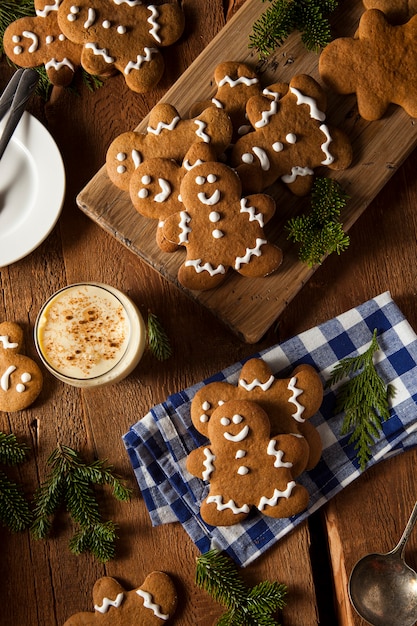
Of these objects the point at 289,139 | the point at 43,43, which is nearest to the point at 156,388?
the point at 289,139

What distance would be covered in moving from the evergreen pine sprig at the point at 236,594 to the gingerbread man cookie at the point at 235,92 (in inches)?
37.9

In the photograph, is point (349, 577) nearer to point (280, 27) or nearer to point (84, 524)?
point (84, 524)

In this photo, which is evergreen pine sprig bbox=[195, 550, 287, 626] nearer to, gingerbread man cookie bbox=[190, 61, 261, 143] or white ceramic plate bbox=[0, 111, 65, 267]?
white ceramic plate bbox=[0, 111, 65, 267]

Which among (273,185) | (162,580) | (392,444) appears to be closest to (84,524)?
(162,580)

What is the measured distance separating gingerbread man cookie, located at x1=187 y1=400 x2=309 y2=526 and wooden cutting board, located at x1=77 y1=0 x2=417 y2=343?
7.8 inches

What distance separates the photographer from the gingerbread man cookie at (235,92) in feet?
5.90

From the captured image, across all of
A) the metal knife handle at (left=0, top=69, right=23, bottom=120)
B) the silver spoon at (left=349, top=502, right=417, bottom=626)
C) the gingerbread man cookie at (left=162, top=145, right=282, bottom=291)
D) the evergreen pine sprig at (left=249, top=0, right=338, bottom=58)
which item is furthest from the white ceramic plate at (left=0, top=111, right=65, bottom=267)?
the silver spoon at (left=349, top=502, right=417, bottom=626)

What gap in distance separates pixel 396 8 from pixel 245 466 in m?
1.09

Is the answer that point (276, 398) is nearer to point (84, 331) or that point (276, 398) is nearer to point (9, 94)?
point (84, 331)

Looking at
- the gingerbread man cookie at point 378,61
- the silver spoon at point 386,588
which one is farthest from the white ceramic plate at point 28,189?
the silver spoon at point 386,588

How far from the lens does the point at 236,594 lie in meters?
1.79

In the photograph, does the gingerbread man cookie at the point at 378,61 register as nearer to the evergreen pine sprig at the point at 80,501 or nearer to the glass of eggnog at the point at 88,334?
the glass of eggnog at the point at 88,334

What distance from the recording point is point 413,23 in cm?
178

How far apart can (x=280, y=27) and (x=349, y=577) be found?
1.25 meters
